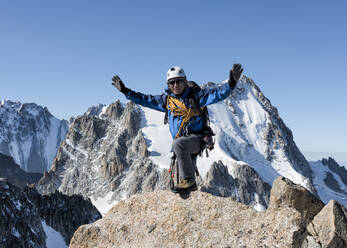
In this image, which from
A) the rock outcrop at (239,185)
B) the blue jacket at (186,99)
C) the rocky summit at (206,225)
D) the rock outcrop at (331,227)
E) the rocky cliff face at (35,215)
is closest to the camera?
the rocky summit at (206,225)

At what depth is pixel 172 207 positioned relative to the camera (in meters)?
9.63

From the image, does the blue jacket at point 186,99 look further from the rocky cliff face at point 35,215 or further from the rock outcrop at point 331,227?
the rocky cliff face at point 35,215

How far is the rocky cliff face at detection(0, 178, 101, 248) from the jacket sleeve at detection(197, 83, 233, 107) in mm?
71684

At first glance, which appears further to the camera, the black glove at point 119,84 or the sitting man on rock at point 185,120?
the black glove at point 119,84

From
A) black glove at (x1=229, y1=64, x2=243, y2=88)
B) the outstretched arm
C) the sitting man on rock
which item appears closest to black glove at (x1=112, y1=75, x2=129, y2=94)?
the outstretched arm

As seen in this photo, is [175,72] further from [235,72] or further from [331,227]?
[331,227]

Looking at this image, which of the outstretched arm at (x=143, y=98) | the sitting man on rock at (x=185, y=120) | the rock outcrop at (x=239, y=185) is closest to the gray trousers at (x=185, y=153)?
the sitting man on rock at (x=185, y=120)

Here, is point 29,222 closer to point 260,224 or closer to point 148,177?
point 260,224

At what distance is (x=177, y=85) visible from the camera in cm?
886

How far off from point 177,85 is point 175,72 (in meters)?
0.39

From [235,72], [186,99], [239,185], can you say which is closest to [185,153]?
→ [186,99]

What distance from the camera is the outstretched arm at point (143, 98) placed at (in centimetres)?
948

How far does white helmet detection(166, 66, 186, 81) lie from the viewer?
8.77m

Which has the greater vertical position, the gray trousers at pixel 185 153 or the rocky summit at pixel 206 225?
the gray trousers at pixel 185 153
